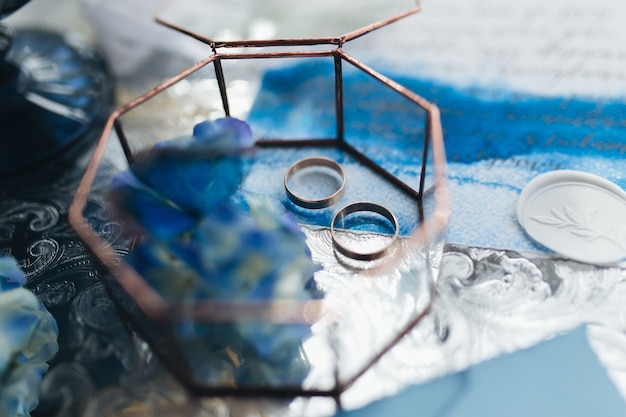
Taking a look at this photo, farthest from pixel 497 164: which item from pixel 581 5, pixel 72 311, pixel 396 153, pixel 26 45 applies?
pixel 26 45

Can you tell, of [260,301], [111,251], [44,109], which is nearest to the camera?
[260,301]

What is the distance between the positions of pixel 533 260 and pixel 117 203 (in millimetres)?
308

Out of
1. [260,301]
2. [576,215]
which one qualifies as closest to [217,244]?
[260,301]

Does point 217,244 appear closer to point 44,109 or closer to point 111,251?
point 111,251

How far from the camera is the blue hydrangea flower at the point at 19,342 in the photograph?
36 cm

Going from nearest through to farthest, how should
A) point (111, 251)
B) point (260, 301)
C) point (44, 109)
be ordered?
point (260, 301) < point (111, 251) < point (44, 109)

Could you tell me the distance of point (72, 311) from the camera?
1.53 feet

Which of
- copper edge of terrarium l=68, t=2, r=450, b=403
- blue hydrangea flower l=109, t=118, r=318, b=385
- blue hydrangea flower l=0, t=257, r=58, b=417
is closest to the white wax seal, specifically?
copper edge of terrarium l=68, t=2, r=450, b=403

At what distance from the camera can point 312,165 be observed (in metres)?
0.53

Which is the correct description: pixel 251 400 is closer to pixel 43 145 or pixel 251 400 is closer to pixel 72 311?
pixel 72 311

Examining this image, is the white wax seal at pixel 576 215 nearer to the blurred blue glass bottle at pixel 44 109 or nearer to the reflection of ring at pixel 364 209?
the reflection of ring at pixel 364 209

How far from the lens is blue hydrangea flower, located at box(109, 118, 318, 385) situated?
1.17ft

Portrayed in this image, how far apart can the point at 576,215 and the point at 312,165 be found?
220 mm

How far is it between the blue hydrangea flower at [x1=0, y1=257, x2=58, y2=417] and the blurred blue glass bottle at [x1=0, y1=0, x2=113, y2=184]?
19 cm
